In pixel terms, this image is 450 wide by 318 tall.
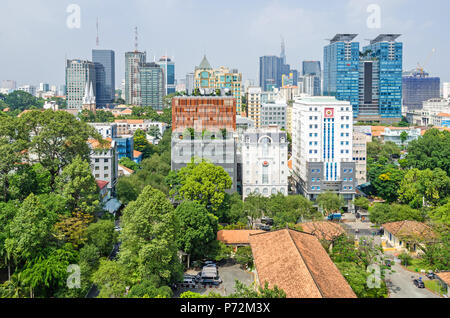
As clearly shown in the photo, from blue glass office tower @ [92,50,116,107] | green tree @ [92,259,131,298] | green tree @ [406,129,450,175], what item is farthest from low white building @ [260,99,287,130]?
blue glass office tower @ [92,50,116,107]

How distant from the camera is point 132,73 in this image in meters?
98.9

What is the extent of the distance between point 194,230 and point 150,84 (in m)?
71.6

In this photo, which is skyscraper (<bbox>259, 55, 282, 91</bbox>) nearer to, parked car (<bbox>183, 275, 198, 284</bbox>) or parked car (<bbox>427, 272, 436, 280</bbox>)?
parked car (<bbox>427, 272, 436, 280</bbox>)

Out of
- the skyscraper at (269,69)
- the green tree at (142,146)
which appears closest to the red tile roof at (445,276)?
the green tree at (142,146)

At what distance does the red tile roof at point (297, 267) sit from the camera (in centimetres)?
1148

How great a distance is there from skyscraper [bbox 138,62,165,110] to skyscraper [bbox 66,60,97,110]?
35.0 ft

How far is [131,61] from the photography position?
3981 inches

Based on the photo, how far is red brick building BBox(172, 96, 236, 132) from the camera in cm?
3566

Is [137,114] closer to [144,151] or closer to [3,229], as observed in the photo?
[144,151]

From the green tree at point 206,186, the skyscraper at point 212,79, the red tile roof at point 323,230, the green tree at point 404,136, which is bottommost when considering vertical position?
the red tile roof at point 323,230

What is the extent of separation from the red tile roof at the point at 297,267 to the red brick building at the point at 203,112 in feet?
65.6

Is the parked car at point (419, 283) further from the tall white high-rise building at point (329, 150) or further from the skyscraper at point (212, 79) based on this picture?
the skyscraper at point (212, 79)

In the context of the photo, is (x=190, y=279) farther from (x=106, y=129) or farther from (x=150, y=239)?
(x=106, y=129)

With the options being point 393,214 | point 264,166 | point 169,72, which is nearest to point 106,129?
point 264,166
